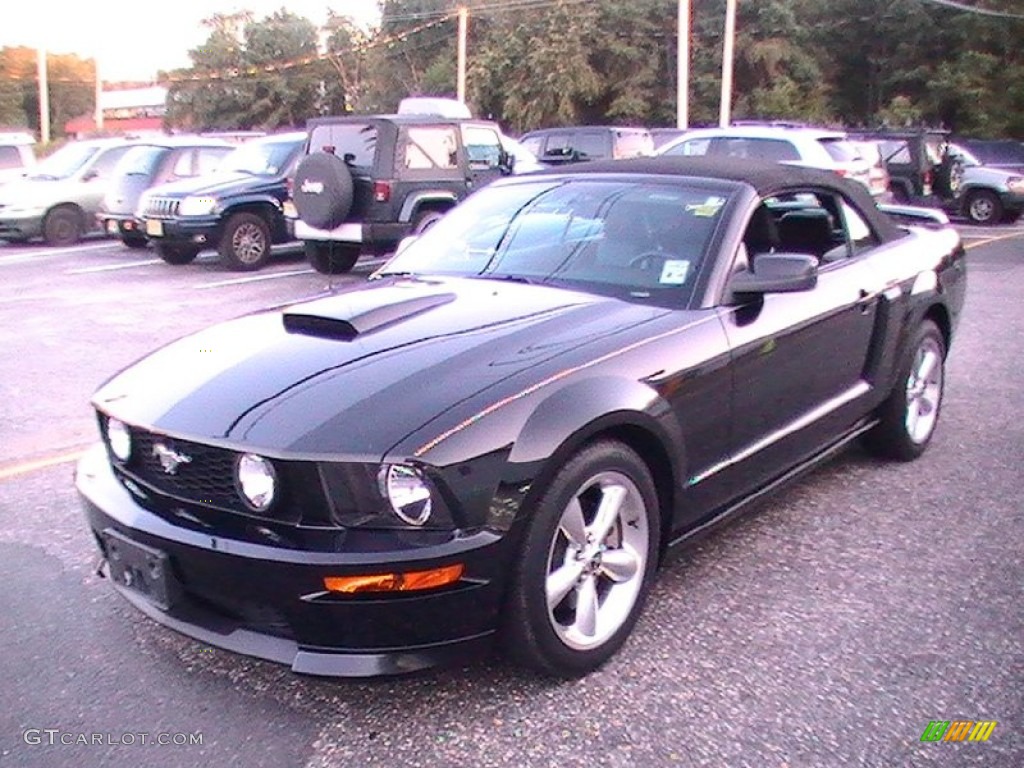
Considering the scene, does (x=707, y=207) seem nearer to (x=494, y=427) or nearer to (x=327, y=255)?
(x=494, y=427)

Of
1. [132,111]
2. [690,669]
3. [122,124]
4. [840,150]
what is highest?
[132,111]

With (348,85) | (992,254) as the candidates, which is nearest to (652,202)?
(992,254)

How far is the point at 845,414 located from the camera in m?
4.51

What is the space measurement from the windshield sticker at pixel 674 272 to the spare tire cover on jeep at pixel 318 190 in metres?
7.11

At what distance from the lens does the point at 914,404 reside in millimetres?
5199

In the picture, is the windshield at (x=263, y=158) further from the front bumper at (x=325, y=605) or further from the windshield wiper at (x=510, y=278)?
the front bumper at (x=325, y=605)

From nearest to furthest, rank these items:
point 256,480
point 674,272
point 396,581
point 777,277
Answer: point 396,581, point 256,480, point 777,277, point 674,272

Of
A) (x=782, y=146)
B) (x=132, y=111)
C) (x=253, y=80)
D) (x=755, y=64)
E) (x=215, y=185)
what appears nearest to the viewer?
(x=215, y=185)

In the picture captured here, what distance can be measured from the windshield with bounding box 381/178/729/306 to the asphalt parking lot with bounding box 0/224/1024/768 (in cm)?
110

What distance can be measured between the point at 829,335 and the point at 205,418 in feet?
8.26

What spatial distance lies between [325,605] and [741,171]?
256 centimetres

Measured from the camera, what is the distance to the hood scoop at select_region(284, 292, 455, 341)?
345cm

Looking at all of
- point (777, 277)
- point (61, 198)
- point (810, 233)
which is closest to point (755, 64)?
point (61, 198)

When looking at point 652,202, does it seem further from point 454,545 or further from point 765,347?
point 454,545
